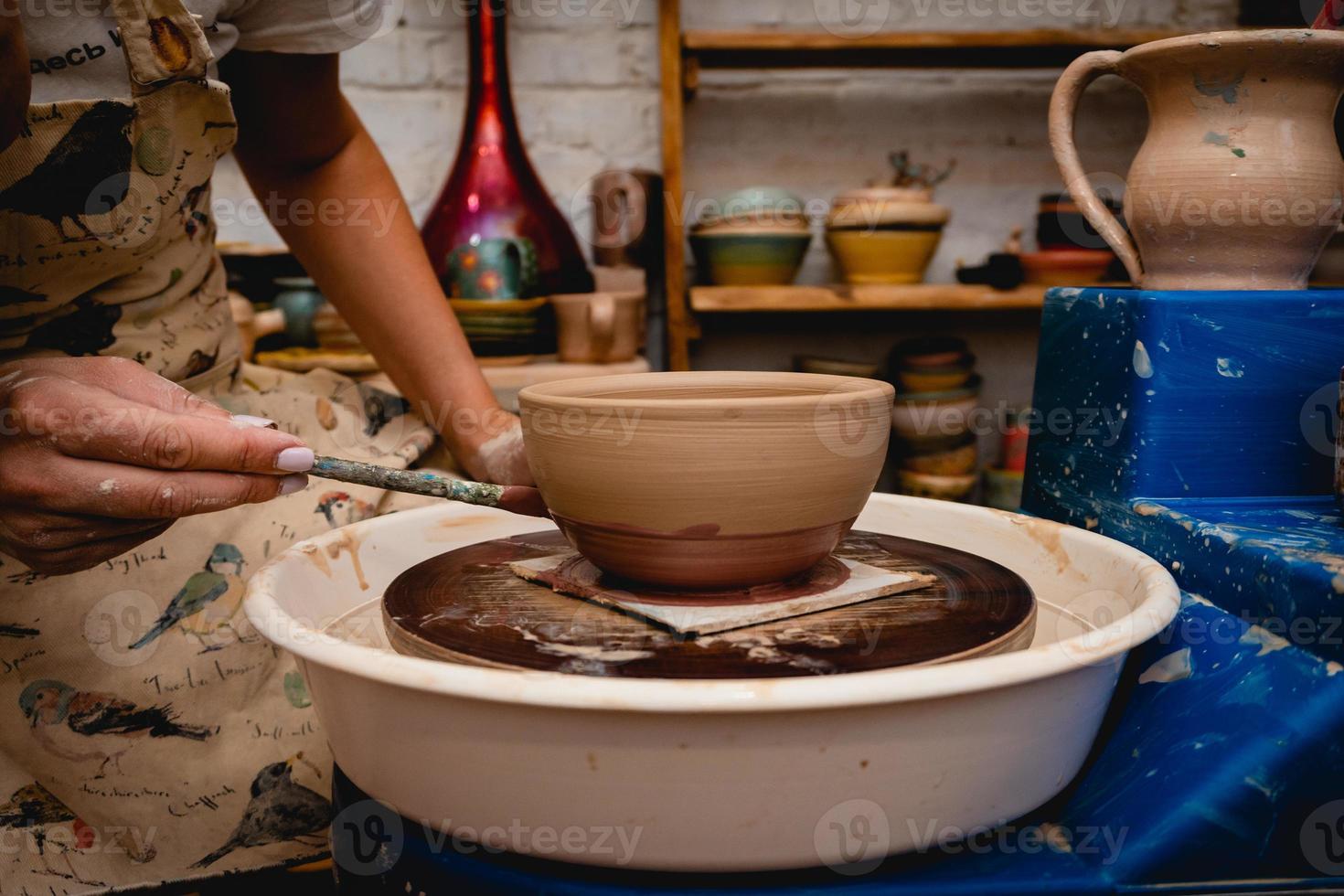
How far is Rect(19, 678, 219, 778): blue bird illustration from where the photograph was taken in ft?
2.56

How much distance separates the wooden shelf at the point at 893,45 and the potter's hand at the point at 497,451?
1101mm

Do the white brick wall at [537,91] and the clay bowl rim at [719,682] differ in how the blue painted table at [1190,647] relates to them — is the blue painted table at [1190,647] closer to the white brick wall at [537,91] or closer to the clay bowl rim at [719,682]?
the clay bowl rim at [719,682]

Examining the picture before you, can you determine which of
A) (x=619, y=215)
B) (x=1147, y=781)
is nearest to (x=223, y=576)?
(x=1147, y=781)

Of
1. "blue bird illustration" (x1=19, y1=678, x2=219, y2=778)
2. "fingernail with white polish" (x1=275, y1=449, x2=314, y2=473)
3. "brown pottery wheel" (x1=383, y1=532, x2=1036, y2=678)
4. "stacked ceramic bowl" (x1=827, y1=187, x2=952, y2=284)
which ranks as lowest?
"blue bird illustration" (x1=19, y1=678, x2=219, y2=778)

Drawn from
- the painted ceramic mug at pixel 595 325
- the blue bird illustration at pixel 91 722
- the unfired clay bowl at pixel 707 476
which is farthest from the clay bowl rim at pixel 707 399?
the painted ceramic mug at pixel 595 325

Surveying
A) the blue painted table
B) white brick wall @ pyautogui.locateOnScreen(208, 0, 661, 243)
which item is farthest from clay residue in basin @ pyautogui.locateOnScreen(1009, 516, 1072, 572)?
white brick wall @ pyautogui.locateOnScreen(208, 0, 661, 243)

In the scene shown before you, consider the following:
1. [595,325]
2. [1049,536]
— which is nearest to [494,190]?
[595,325]

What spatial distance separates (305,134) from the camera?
1.07 metres

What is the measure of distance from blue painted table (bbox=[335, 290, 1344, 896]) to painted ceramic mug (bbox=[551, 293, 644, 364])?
0.86 meters

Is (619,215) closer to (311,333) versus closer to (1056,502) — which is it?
(311,333)

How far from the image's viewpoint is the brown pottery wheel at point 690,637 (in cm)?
49

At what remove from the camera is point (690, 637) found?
Answer: 0.53 metres

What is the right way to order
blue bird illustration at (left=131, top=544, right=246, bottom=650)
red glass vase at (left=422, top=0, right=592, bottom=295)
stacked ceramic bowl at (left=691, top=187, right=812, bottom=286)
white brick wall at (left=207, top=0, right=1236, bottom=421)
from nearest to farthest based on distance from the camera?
blue bird illustration at (left=131, top=544, right=246, bottom=650), red glass vase at (left=422, top=0, right=592, bottom=295), stacked ceramic bowl at (left=691, top=187, right=812, bottom=286), white brick wall at (left=207, top=0, right=1236, bottom=421)

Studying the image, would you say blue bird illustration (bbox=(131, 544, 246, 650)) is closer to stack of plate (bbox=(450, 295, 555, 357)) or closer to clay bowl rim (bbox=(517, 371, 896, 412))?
clay bowl rim (bbox=(517, 371, 896, 412))
